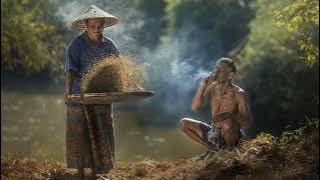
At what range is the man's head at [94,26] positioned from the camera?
25.9ft

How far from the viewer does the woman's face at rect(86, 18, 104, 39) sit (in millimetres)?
7895

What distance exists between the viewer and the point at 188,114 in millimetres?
22359

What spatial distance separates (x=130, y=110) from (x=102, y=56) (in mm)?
23020

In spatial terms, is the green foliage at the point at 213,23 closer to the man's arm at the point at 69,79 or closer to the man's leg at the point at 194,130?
the man's leg at the point at 194,130

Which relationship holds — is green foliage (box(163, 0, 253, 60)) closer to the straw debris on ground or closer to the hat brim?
the hat brim

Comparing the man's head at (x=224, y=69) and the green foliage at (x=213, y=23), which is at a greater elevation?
the green foliage at (x=213, y=23)

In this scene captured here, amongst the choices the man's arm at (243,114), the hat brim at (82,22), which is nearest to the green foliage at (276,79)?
the man's arm at (243,114)

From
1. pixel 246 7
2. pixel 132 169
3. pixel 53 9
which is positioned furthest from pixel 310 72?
pixel 132 169

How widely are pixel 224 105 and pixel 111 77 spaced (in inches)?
54.6

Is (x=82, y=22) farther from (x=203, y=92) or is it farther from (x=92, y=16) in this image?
(x=203, y=92)

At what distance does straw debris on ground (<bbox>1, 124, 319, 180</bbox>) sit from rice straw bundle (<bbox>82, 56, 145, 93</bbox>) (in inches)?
40.2

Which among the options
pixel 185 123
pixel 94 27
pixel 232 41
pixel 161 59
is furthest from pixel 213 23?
pixel 94 27

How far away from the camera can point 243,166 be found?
6691 mm

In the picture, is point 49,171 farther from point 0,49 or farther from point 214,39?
point 214,39
